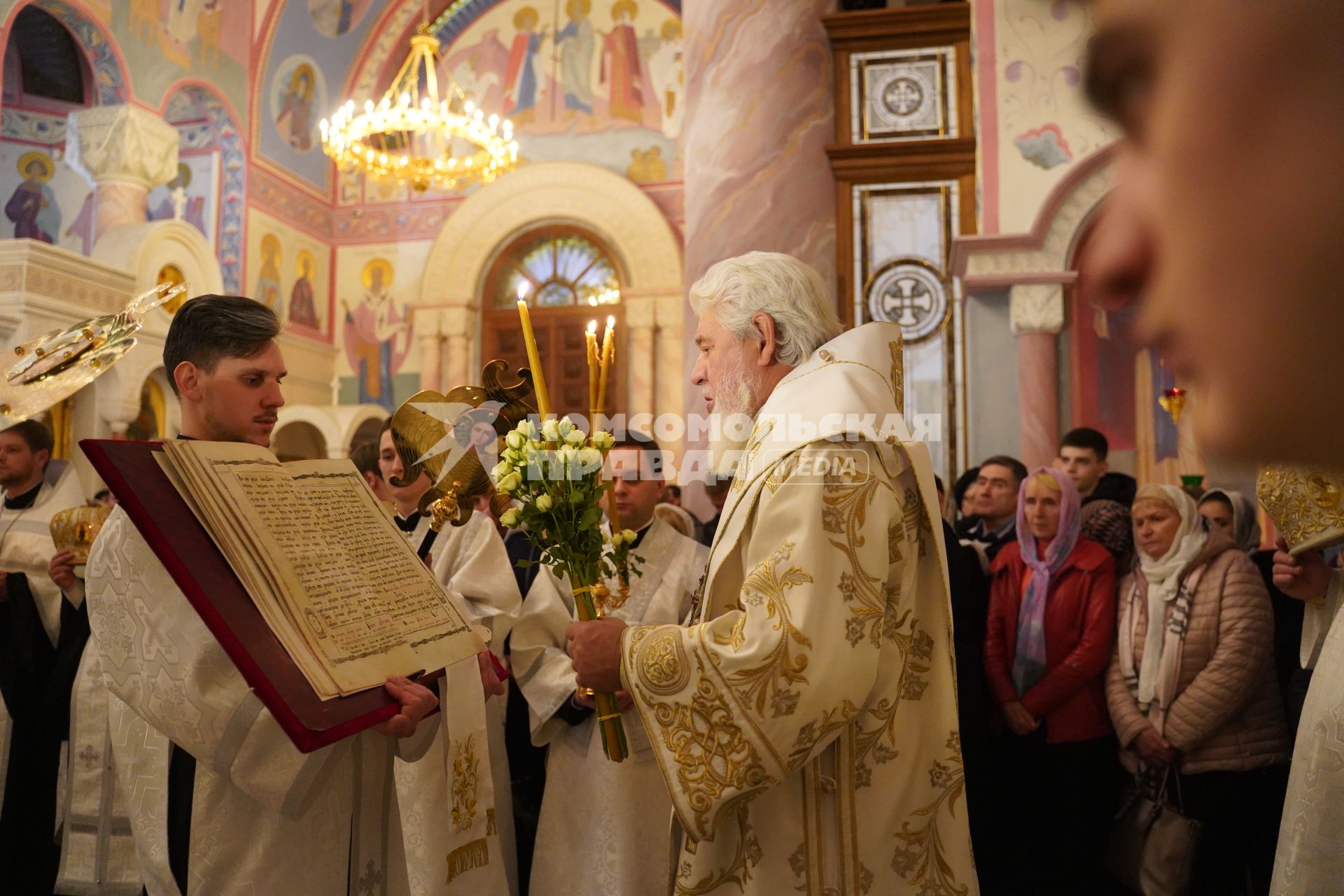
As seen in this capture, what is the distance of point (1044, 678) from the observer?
4148 mm

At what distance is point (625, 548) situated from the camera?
2.35 m

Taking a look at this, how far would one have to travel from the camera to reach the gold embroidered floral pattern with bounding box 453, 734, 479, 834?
2320mm

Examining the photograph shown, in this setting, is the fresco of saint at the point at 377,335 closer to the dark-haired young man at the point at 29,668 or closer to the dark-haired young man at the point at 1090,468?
the dark-haired young man at the point at 29,668

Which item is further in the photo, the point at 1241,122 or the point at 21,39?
the point at 21,39

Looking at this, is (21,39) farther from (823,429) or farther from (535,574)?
(823,429)

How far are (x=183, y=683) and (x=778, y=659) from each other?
1106mm

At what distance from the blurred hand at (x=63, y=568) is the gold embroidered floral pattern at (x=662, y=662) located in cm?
289

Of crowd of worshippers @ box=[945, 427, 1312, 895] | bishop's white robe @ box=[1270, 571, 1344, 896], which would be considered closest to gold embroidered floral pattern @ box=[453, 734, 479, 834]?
bishop's white robe @ box=[1270, 571, 1344, 896]

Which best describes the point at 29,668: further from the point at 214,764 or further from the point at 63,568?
the point at 214,764

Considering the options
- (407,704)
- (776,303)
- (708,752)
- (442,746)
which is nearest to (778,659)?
(708,752)

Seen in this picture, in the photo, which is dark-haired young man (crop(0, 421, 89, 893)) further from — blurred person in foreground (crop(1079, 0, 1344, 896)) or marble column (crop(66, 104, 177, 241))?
marble column (crop(66, 104, 177, 241))

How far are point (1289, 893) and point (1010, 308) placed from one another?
215 inches

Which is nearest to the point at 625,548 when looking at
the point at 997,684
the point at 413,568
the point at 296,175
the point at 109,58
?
the point at 413,568

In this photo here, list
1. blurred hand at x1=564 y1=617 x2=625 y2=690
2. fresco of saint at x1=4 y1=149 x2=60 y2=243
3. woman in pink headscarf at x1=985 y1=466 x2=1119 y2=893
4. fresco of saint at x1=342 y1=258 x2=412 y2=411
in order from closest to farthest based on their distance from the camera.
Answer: blurred hand at x1=564 y1=617 x2=625 y2=690
woman in pink headscarf at x1=985 y1=466 x2=1119 y2=893
fresco of saint at x1=4 y1=149 x2=60 y2=243
fresco of saint at x1=342 y1=258 x2=412 y2=411
